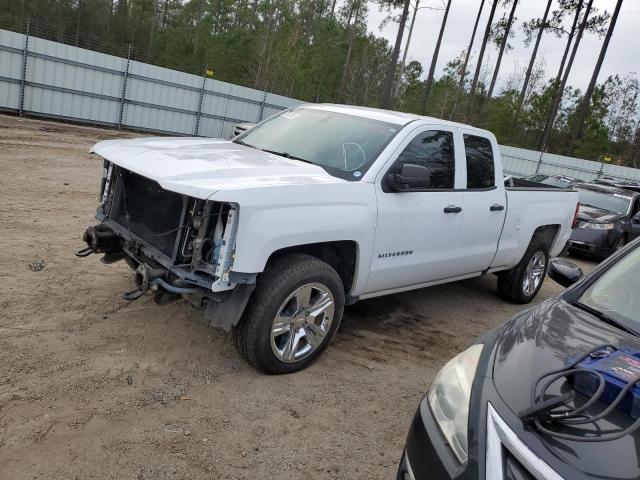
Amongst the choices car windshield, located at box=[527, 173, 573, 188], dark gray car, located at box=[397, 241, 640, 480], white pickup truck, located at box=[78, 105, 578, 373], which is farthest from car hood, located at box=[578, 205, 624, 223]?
dark gray car, located at box=[397, 241, 640, 480]

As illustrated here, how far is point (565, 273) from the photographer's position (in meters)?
3.34

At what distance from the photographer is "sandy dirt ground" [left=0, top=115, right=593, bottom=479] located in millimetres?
2846

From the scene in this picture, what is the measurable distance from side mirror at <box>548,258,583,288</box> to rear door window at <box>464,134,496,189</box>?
1.76 m

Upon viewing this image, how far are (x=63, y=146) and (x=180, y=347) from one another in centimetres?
1037

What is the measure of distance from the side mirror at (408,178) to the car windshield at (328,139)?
0.23 meters

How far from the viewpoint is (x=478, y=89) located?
39.5m

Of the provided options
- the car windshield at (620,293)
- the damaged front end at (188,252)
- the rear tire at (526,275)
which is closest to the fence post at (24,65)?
the damaged front end at (188,252)

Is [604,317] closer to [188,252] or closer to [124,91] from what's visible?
[188,252]

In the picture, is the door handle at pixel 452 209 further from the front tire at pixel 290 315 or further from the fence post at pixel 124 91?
the fence post at pixel 124 91

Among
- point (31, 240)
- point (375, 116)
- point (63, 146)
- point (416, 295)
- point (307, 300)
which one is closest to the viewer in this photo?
point (307, 300)

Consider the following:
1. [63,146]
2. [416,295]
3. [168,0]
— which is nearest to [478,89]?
[168,0]

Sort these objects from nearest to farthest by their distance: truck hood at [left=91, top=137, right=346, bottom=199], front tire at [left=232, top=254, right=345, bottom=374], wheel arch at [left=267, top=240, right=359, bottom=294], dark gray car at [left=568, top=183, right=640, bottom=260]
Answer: truck hood at [left=91, top=137, right=346, bottom=199]
front tire at [left=232, top=254, right=345, bottom=374]
wheel arch at [left=267, top=240, right=359, bottom=294]
dark gray car at [left=568, top=183, right=640, bottom=260]

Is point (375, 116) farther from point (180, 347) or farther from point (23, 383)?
point (23, 383)

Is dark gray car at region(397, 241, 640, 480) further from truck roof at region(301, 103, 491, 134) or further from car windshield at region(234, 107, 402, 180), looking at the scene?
truck roof at region(301, 103, 491, 134)
